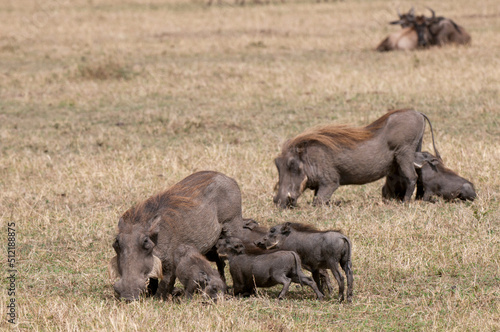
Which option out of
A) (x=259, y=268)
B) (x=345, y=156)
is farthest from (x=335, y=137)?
(x=259, y=268)

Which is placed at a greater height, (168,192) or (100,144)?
(168,192)

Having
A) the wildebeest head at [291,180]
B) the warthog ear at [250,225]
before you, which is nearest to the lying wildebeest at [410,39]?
the wildebeest head at [291,180]

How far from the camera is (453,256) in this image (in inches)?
216

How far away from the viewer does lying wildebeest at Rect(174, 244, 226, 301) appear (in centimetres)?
484

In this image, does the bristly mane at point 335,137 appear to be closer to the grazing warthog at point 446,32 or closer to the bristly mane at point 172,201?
the bristly mane at point 172,201

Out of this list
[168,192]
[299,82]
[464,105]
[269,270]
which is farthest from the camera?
[299,82]

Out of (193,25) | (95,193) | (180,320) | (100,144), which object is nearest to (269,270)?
(180,320)

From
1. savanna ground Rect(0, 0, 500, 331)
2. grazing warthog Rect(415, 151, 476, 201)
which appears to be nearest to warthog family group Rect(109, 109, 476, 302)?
savanna ground Rect(0, 0, 500, 331)

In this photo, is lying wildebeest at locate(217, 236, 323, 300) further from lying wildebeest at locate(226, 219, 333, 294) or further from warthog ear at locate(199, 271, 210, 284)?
warthog ear at locate(199, 271, 210, 284)

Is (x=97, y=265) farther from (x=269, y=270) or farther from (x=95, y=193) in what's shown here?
(x=95, y=193)

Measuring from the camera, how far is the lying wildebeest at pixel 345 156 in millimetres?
7250

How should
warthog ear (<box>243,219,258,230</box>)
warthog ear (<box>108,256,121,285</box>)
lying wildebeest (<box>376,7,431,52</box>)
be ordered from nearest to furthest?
warthog ear (<box>108,256,121,285</box>) < warthog ear (<box>243,219,258,230</box>) < lying wildebeest (<box>376,7,431,52</box>)

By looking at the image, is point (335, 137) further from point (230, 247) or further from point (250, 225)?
point (230, 247)

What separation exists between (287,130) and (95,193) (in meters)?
3.57
